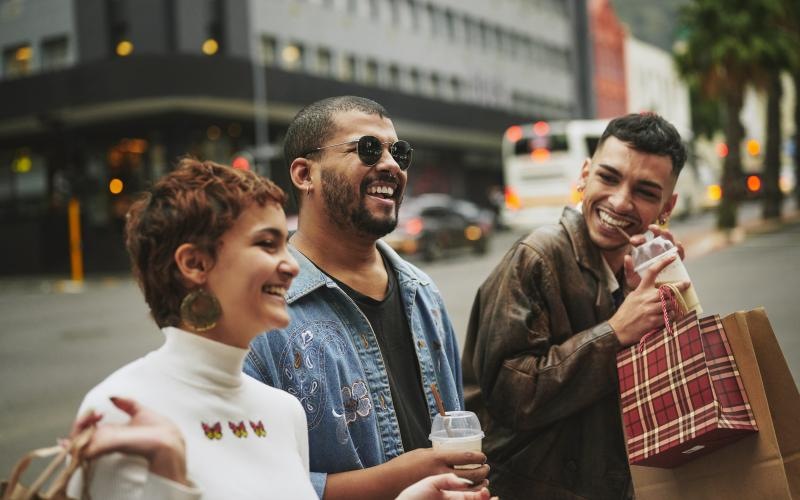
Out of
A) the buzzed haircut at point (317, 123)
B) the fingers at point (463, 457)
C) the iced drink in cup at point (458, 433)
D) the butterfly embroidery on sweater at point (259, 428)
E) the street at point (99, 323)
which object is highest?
the buzzed haircut at point (317, 123)

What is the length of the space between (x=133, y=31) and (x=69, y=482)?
3234cm

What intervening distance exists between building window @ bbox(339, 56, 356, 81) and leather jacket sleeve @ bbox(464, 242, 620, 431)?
124ft

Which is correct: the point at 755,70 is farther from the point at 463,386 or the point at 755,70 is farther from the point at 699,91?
the point at 463,386

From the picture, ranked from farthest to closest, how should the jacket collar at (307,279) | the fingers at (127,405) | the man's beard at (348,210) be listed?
the man's beard at (348,210), the jacket collar at (307,279), the fingers at (127,405)

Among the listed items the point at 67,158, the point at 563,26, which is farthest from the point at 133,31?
the point at 563,26

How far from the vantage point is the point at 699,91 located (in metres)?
28.9

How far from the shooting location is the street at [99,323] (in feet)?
26.6

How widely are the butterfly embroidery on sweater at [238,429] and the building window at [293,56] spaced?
35.8 meters

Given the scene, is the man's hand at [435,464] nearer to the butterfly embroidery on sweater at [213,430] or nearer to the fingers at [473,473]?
the fingers at [473,473]

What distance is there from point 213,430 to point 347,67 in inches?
1568

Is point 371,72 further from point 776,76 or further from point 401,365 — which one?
point 401,365

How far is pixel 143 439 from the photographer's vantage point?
1.56 meters

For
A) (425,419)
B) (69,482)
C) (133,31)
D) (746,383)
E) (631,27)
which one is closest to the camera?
(69,482)

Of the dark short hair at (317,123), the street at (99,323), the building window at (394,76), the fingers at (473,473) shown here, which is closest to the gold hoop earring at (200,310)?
the fingers at (473,473)
